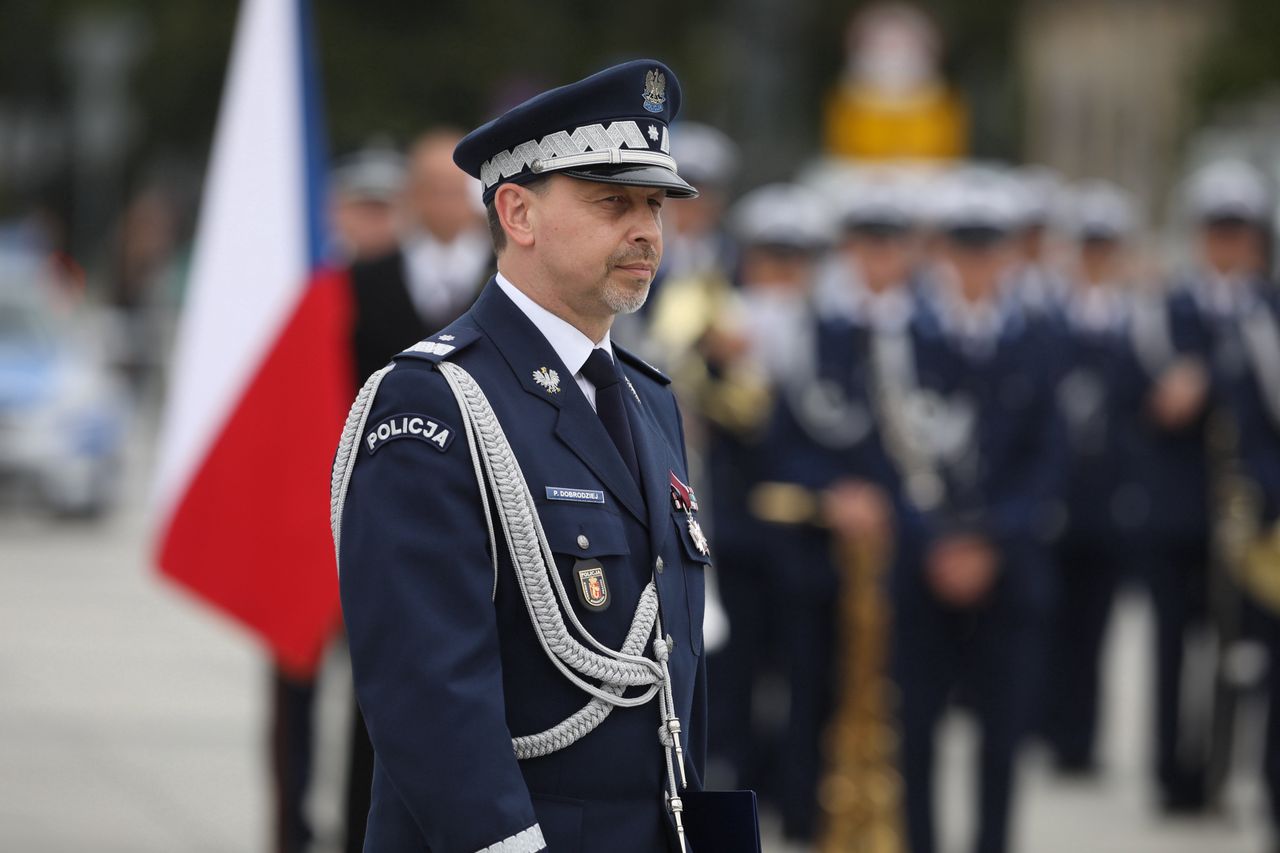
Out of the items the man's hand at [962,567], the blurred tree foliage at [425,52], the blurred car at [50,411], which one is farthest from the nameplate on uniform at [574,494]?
the blurred tree foliage at [425,52]

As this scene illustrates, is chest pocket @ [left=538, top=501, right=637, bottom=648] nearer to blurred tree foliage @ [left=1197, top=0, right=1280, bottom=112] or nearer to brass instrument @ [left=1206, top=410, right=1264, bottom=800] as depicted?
brass instrument @ [left=1206, top=410, right=1264, bottom=800]

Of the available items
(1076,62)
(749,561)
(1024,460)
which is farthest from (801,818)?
(1076,62)

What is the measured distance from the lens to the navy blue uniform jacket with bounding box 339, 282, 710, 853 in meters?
Answer: 3.25

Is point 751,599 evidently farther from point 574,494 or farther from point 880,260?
point 574,494

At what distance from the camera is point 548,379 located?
355cm

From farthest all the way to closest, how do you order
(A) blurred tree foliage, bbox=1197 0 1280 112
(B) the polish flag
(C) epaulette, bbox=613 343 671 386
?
(A) blurred tree foliage, bbox=1197 0 1280 112
(B) the polish flag
(C) epaulette, bbox=613 343 671 386

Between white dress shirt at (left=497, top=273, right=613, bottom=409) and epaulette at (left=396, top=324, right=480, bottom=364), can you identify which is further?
white dress shirt at (left=497, top=273, right=613, bottom=409)

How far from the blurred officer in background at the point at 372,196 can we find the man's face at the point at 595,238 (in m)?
5.16

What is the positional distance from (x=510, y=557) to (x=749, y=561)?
19.0 ft

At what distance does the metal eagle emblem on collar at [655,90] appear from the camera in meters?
3.65

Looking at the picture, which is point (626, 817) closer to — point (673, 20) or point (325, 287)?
point (325, 287)

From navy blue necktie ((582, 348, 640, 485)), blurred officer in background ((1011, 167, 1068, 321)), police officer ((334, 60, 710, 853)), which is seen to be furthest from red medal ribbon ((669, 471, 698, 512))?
blurred officer in background ((1011, 167, 1068, 321))

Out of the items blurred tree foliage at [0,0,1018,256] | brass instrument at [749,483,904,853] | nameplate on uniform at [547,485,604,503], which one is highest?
blurred tree foliage at [0,0,1018,256]

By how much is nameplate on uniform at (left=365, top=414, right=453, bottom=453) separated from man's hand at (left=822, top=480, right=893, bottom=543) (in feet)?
15.8
